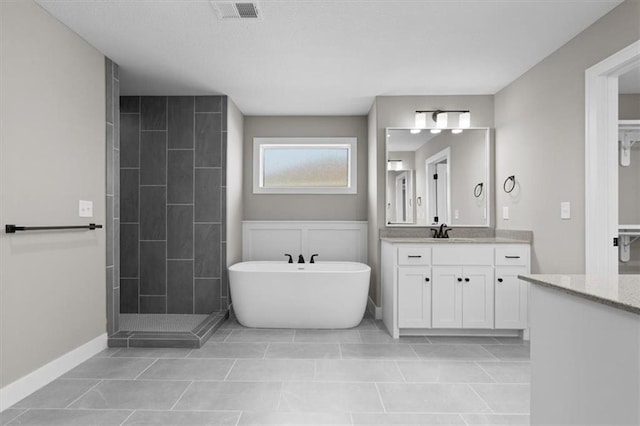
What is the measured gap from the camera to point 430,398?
7.20ft

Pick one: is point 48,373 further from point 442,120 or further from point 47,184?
point 442,120

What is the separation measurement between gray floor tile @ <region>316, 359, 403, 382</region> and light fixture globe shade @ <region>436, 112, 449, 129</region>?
2475 mm

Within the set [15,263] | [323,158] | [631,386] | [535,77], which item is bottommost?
[631,386]

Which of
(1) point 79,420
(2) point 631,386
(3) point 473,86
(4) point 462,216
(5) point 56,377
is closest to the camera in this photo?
(2) point 631,386

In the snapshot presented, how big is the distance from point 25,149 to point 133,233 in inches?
75.6

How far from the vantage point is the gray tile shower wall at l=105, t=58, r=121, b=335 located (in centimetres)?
306

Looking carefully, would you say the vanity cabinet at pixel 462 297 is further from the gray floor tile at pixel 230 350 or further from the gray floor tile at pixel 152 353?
the gray floor tile at pixel 152 353

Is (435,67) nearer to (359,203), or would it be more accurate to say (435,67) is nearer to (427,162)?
(427,162)

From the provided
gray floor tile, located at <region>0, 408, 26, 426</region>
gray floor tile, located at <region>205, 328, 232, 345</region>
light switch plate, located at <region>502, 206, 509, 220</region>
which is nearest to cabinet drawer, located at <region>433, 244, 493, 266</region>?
light switch plate, located at <region>502, 206, 509, 220</region>

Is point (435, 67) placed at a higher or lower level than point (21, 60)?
higher

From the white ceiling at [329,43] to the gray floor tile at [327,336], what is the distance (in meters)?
2.39

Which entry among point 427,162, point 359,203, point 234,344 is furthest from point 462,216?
point 234,344

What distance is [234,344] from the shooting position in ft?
10.4

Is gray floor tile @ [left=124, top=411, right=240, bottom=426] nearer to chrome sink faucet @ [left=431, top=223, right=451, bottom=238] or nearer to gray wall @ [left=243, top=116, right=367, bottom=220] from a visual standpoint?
chrome sink faucet @ [left=431, top=223, right=451, bottom=238]
